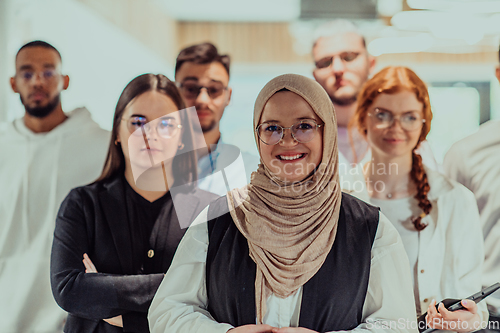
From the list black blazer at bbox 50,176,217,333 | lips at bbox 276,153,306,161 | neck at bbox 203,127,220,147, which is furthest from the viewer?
neck at bbox 203,127,220,147

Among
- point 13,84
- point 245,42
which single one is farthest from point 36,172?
point 245,42

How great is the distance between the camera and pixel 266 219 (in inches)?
63.7

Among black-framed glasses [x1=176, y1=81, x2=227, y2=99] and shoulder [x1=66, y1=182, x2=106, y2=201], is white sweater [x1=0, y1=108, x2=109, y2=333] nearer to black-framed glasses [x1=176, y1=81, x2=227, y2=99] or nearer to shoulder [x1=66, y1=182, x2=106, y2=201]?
shoulder [x1=66, y1=182, x2=106, y2=201]

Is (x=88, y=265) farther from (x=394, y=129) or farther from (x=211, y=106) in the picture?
(x=394, y=129)

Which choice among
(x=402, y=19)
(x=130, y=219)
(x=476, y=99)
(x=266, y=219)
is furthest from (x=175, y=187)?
(x=476, y=99)

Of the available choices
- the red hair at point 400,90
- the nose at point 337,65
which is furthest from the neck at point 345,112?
the nose at point 337,65

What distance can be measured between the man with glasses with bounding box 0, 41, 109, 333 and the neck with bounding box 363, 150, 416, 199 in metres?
1.33

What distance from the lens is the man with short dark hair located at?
84.0 inches

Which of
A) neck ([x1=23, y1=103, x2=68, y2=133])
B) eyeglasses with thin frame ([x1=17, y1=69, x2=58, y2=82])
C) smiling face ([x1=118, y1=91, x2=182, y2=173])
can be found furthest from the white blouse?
eyeglasses with thin frame ([x1=17, y1=69, x2=58, y2=82])

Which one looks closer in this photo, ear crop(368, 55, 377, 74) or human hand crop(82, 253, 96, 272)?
human hand crop(82, 253, 96, 272)

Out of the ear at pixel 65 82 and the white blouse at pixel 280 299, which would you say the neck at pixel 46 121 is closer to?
the ear at pixel 65 82

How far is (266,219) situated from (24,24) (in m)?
1.60

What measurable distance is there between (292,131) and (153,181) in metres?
0.77

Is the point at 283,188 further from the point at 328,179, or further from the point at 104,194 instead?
the point at 104,194
